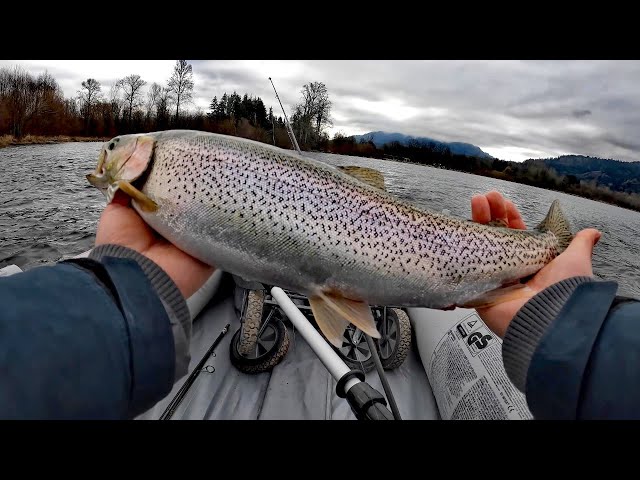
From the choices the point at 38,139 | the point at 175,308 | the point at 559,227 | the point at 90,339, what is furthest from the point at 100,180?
the point at 38,139

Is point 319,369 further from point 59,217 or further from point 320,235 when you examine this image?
point 59,217

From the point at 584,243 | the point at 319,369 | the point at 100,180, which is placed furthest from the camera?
the point at 319,369

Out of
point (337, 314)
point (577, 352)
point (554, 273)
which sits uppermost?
point (554, 273)

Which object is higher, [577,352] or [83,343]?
[577,352]

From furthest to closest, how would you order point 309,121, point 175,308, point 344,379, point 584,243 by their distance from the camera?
point 309,121, point 344,379, point 584,243, point 175,308

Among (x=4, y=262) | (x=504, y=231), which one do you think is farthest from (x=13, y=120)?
(x=504, y=231)

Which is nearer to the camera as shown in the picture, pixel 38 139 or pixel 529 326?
pixel 529 326

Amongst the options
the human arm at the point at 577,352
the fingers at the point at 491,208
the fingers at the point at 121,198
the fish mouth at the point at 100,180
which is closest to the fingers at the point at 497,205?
the fingers at the point at 491,208
